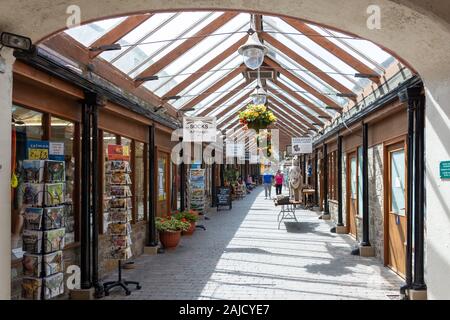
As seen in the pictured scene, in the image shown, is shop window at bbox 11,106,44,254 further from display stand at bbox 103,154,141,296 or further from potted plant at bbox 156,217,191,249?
potted plant at bbox 156,217,191,249

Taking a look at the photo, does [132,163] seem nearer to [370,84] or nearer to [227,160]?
[370,84]

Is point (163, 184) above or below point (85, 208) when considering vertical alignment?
above

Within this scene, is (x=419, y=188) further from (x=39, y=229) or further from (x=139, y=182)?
(x=139, y=182)

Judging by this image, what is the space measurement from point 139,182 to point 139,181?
2cm

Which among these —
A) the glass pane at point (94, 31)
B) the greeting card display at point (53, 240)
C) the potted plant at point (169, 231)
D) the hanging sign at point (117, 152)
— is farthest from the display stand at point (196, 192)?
the greeting card display at point (53, 240)

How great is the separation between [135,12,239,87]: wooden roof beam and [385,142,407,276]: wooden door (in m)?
3.68

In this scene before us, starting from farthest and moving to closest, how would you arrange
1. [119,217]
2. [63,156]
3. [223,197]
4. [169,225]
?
[223,197] < [169,225] < [119,217] < [63,156]

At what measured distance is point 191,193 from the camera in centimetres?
1474

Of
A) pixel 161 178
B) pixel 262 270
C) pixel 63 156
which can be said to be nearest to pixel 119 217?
pixel 63 156

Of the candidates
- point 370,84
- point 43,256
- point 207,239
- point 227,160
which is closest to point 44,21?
point 43,256

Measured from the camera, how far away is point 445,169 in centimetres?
392

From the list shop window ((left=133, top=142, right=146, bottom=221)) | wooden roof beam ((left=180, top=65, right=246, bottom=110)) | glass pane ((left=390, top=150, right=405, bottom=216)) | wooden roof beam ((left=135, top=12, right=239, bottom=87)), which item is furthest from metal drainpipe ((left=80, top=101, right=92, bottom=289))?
wooden roof beam ((left=180, top=65, right=246, bottom=110))

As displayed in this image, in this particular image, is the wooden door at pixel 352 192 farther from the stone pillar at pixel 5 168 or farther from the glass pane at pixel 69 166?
the stone pillar at pixel 5 168

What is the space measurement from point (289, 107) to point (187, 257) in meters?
8.34
